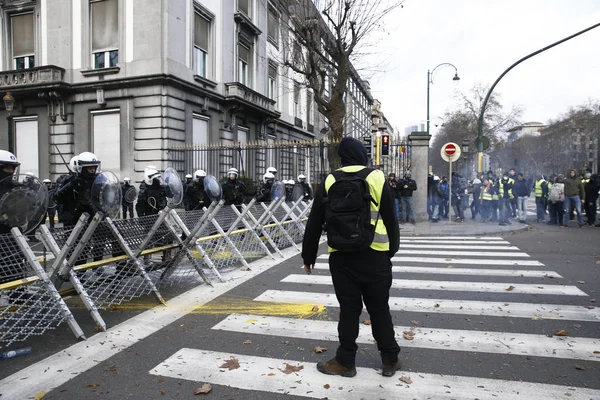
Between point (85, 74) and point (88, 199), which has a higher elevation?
point (85, 74)

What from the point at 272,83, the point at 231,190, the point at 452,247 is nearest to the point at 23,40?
the point at 272,83

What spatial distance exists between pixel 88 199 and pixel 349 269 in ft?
15.3

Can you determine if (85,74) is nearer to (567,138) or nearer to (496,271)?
(496,271)

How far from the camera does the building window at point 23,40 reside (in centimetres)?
2069

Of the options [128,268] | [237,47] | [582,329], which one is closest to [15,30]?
[237,47]

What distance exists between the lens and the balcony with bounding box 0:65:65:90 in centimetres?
1905

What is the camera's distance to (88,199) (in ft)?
21.4

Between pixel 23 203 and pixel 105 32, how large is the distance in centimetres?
1715

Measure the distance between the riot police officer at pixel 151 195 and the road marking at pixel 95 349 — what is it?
7.24 ft

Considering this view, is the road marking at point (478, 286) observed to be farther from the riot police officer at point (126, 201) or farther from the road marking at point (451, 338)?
the riot police officer at point (126, 201)

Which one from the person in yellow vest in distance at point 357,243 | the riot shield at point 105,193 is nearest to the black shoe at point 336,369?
the person in yellow vest in distance at point 357,243

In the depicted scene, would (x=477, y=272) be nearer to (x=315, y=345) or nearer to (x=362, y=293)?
(x=315, y=345)

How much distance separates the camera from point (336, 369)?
3586mm

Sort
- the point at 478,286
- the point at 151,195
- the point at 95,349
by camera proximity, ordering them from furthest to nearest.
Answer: the point at 151,195 → the point at 478,286 → the point at 95,349
